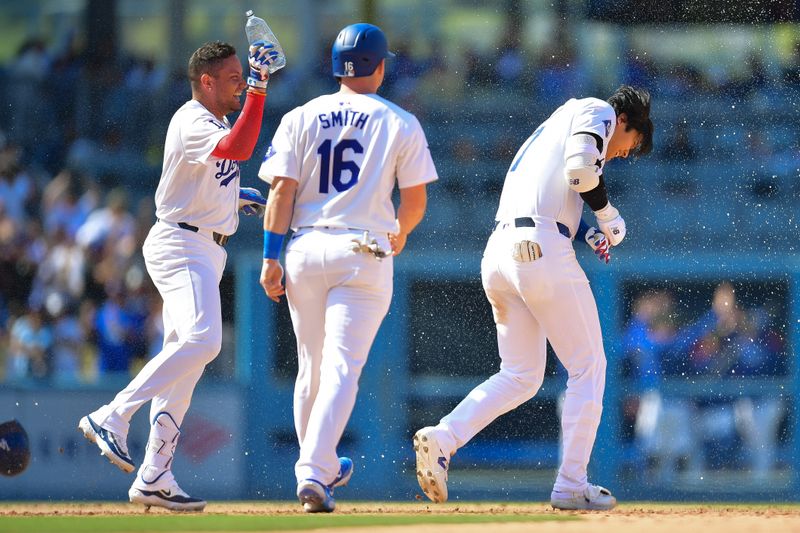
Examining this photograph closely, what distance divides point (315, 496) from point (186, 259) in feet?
3.92

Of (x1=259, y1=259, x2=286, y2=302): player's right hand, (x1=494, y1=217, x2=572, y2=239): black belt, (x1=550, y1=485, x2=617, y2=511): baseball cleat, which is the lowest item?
(x1=550, y1=485, x2=617, y2=511): baseball cleat

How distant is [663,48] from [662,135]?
2.68 ft

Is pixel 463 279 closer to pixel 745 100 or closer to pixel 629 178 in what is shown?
pixel 629 178

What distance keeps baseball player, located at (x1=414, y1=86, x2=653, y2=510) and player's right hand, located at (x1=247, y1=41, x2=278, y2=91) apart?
3.42 ft

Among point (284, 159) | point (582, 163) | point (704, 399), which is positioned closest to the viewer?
point (284, 159)

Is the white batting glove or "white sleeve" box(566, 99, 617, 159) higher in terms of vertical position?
"white sleeve" box(566, 99, 617, 159)

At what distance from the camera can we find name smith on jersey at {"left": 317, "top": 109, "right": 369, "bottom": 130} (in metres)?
5.37

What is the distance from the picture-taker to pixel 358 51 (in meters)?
5.43

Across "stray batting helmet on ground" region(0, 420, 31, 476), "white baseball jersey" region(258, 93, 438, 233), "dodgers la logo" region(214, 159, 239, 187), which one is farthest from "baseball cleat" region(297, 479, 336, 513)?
"stray batting helmet on ground" region(0, 420, 31, 476)

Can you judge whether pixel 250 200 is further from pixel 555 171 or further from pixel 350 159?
pixel 555 171

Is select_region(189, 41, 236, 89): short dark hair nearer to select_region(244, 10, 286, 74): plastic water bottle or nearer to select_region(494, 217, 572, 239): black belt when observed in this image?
select_region(244, 10, 286, 74): plastic water bottle

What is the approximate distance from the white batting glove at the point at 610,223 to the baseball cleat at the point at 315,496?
1522 millimetres

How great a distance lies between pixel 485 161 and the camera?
11.6 m

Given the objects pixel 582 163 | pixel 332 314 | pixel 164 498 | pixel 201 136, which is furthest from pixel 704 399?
pixel 332 314
